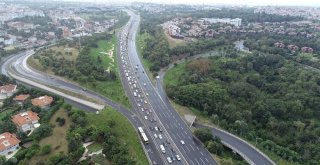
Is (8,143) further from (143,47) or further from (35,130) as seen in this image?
(143,47)

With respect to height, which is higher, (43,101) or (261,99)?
(43,101)

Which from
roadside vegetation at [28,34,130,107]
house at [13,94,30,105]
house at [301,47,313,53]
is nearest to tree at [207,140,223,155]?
roadside vegetation at [28,34,130,107]

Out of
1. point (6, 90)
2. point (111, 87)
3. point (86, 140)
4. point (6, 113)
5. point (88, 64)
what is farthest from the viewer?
point (88, 64)

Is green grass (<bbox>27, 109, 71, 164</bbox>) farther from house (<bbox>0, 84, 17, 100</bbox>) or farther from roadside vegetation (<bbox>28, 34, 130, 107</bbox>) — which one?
house (<bbox>0, 84, 17, 100</bbox>)

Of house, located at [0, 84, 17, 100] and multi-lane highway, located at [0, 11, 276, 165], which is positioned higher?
house, located at [0, 84, 17, 100]

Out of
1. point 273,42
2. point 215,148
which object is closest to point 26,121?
point 215,148
